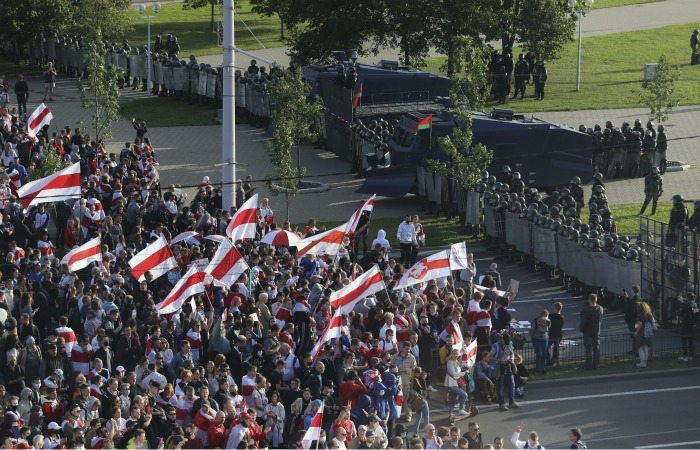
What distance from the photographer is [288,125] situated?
37.5 metres

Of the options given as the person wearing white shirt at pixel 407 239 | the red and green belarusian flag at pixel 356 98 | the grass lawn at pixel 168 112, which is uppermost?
the red and green belarusian flag at pixel 356 98

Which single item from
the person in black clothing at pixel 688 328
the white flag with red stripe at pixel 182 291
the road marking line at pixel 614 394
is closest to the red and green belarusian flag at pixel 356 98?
the person in black clothing at pixel 688 328

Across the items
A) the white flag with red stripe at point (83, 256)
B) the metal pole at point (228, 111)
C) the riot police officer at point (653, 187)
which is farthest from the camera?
the riot police officer at point (653, 187)

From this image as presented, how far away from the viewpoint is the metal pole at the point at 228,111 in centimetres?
3159

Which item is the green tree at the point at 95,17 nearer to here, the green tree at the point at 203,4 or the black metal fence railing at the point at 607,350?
the green tree at the point at 203,4

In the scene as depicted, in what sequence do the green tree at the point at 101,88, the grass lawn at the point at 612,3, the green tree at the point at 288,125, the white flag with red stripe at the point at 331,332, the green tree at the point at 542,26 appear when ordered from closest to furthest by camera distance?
the white flag with red stripe at the point at 331,332 < the green tree at the point at 288,125 < the green tree at the point at 101,88 < the green tree at the point at 542,26 < the grass lawn at the point at 612,3

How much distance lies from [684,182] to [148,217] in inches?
677

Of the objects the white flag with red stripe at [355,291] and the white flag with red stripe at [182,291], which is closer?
the white flag with red stripe at [182,291]

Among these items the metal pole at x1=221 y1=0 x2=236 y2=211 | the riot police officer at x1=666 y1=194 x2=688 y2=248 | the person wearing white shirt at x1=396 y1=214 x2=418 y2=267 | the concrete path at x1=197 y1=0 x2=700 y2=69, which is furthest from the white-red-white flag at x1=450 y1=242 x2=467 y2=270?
the concrete path at x1=197 y1=0 x2=700 y2=69

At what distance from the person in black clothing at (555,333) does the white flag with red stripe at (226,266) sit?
5.93 m

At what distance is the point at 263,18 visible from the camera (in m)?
71.9

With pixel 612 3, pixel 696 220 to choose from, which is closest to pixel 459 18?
pixel 696 220

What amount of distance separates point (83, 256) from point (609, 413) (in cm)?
1014

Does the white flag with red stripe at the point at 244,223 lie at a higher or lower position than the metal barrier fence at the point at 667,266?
higher
